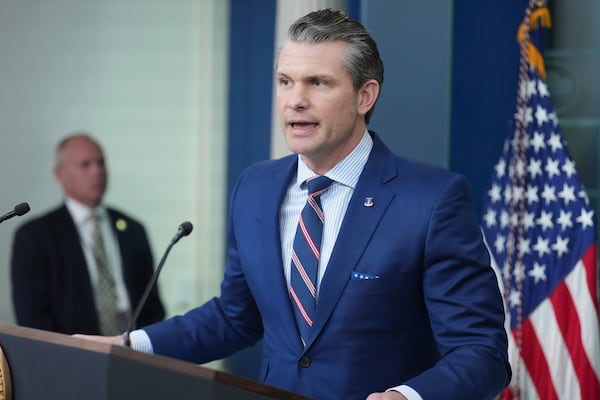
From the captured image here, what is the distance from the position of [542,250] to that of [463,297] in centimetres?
160

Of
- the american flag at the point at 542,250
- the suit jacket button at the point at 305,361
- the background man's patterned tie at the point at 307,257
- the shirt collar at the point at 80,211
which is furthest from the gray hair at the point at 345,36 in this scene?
the shirt collar at the point at 80,211

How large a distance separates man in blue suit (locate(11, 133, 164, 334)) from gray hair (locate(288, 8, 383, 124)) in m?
2.32

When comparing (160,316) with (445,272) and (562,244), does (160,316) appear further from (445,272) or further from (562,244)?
(445,272)

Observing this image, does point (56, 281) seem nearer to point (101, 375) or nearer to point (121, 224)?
point (121, 224)

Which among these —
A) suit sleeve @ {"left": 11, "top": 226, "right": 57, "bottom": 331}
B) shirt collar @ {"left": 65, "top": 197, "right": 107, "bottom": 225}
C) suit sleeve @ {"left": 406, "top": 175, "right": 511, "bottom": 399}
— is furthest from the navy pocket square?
shirt collar @ {"left": 65, "top": 197, "right": 107, "bottom": 225}

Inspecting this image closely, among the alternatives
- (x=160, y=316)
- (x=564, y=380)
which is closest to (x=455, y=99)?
(x=564, y=380)

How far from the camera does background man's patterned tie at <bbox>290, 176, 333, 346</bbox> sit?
240 centimetres

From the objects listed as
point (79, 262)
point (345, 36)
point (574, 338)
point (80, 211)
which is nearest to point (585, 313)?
point (574, 338)

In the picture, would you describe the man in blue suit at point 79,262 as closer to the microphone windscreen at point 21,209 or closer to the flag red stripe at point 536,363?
the flag red stripe at point 536,363

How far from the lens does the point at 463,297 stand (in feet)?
7.50

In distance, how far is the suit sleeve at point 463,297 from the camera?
2227 mm

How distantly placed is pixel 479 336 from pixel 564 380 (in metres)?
1.57

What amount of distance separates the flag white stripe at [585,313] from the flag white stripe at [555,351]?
7 centimetres

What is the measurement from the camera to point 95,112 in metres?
5.48
